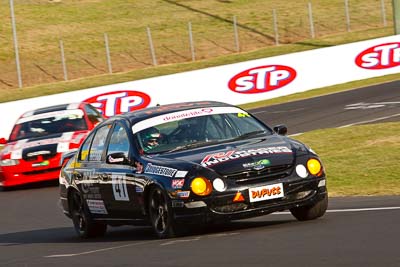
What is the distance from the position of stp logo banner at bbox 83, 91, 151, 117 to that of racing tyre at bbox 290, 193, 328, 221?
21.1 m

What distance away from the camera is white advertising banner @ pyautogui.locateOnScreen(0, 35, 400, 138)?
32.2 meters

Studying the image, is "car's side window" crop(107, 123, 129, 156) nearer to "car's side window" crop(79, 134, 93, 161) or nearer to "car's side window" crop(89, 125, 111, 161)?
"car's side window" crop(89, 125, 111, 161)

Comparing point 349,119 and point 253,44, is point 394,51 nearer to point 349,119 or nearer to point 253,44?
point 349,119

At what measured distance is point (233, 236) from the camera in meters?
10.4

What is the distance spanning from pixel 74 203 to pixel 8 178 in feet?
23.6

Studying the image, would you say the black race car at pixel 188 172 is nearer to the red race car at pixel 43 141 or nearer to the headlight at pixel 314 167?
the headlight at pixel 314 167

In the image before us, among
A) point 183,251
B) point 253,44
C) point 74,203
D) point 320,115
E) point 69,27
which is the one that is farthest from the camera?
point 69,27

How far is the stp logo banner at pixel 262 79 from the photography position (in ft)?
111

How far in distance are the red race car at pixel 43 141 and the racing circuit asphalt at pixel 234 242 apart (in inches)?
135

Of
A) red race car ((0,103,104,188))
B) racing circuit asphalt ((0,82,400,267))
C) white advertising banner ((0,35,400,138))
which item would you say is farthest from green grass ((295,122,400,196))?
white advertising banner ((0,35,400,138))

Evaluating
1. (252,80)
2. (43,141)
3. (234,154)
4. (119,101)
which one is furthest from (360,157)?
(252,80)

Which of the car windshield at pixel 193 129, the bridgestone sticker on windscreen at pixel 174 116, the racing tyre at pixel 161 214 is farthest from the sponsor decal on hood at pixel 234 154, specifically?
the bridgestone sticker on windscreen at pixel 174 116

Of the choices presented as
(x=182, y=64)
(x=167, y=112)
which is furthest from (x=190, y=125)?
(x=182, y=64)

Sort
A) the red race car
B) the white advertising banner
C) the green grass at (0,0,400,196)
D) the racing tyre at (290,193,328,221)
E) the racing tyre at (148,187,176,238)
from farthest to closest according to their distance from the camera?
the green grass at (0,0,400,196), the white advertising banner, the red race car, the racing tyre at (290,193,328,221), the racing tyre at (148,187,176,238)
